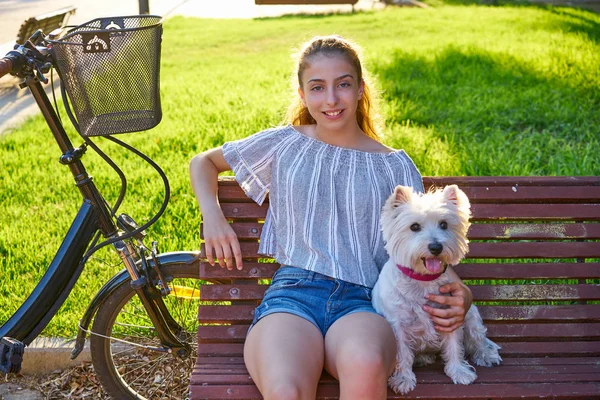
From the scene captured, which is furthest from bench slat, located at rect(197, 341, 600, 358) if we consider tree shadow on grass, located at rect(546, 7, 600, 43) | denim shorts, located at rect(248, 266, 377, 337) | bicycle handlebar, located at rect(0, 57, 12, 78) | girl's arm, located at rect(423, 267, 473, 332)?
tree shadow on grass, located at rect(546, 7, 600, 43)

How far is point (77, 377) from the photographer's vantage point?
3918 mm

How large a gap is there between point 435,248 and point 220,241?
3.24ft

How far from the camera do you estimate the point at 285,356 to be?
102 inches

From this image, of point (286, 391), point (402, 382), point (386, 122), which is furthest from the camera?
point (386, 122)

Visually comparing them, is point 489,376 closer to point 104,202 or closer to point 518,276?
point 518,276

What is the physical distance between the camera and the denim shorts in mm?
2871

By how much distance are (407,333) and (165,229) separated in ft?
8.43

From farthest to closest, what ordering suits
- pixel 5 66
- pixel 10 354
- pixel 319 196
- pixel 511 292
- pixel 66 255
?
pixel 511 292 → pixel 319 196 → pixel 66 255 → pixel 10 354 → pixel 5 66

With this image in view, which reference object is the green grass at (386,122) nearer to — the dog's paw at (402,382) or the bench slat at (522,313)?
the bench slat at (522,313)

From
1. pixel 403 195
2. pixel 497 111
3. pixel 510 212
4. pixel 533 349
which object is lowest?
pixel 497 111

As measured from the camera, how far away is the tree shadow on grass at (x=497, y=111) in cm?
593

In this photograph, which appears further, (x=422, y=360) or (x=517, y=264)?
(x=517, y=264)

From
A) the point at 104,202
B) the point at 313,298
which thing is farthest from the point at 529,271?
the point at 104,202

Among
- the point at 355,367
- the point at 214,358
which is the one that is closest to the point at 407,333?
the point at 355,367
